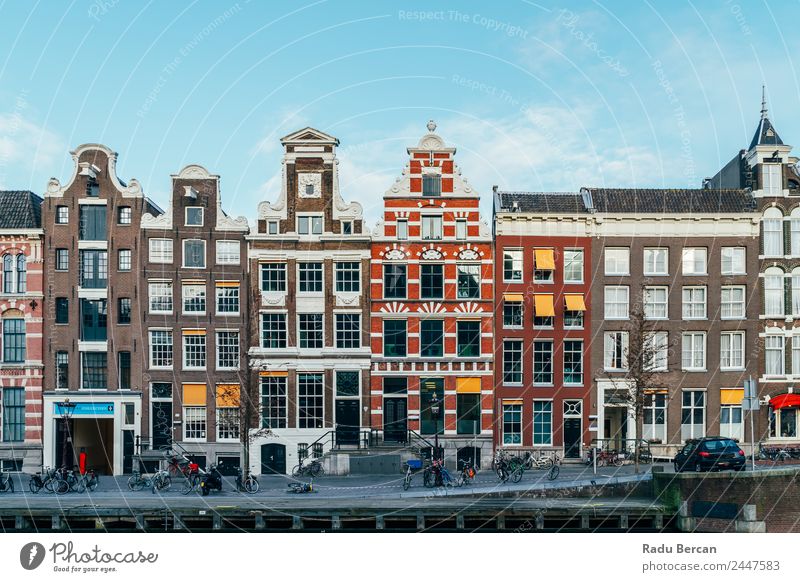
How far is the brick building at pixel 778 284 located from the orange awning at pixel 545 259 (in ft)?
38.3

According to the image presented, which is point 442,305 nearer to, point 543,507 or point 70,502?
point 543,507

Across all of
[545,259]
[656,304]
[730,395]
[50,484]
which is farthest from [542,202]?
[50,484]

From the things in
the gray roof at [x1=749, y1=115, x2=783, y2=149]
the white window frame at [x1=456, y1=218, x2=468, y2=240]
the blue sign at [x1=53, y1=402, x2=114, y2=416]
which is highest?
the gray roof at [x1=749, y1=115, x2=783, y2=149]

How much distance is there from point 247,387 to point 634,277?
21.9m

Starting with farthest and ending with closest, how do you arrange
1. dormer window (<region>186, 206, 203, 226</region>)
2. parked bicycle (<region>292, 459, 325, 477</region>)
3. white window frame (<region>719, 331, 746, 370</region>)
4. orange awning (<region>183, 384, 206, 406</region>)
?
white window frame (<region>719, 331, 746, 370</region>), dormer window (<region>186, 206, 203, 226</region>), orange awning (<region>183, 384, 206, 406</region>), parked bicycle (<region>292, 459, 325, 477</region>)

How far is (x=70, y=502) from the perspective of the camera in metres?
33.6

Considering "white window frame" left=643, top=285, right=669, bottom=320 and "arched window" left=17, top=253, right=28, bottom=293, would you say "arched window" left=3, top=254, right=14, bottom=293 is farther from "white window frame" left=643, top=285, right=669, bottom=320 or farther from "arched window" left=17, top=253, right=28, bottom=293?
"white window frame" left=643, top=285, right=669, bottom=320

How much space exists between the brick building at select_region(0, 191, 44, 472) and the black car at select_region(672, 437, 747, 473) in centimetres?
3317

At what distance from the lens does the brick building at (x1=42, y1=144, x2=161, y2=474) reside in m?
42.0

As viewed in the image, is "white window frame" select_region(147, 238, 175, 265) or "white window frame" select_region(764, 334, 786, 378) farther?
"white window frame" select_region(764, 334, 786, 378)

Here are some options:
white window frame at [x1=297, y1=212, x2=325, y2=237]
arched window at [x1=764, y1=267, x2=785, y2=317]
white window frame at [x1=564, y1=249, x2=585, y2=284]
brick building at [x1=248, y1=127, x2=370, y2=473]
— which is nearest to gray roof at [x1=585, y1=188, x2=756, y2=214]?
white window frame at [x1=564, y1=249, x2=585, y2=284]

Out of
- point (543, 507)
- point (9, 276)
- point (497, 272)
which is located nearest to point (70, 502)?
point (9, 276)

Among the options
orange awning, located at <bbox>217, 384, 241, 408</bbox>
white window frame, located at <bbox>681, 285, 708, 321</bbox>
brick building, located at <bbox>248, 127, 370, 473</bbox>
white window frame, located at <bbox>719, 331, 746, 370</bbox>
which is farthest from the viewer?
white window frame, located at <bbox>681, 285, 708, 321</bbox>

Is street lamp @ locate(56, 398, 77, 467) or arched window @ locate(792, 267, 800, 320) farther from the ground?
arched window @ locate(792, 267, 800, 320)
